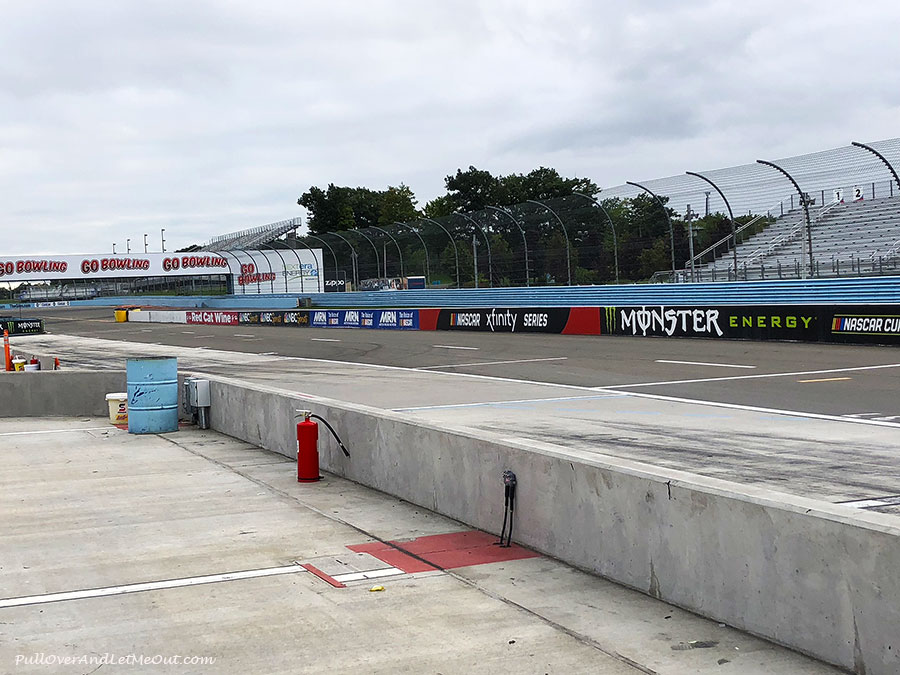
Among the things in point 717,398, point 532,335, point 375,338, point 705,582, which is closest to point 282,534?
point 705,582

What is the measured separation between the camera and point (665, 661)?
16.8 ft

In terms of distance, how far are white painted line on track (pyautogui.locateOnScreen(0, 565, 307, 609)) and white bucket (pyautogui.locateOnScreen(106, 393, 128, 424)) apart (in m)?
9.94

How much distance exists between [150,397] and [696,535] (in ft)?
36.6

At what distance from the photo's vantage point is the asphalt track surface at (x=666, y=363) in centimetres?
1544

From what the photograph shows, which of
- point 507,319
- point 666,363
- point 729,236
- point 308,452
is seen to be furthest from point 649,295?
point 308,452

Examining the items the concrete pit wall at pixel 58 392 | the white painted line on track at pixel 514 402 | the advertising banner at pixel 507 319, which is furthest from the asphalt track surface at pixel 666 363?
the concrete pit wall at pixel 58 392

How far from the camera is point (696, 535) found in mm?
5855

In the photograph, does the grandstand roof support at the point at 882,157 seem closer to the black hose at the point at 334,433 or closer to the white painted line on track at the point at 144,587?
the black hose at the point at 334,433

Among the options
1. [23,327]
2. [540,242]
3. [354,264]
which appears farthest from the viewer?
[354,264]

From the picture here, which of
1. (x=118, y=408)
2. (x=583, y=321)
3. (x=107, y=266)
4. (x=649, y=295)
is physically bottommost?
(x=118, y=408)

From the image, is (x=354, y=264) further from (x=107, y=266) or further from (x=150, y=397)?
(x=107, y=266)

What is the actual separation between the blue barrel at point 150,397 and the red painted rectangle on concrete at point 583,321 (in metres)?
19.4

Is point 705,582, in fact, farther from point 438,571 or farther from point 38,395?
point 38,395

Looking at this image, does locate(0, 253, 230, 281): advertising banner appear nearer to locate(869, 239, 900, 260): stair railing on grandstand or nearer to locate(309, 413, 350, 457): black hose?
locate(869, 239, 900, 260): stair railing on grandstand
